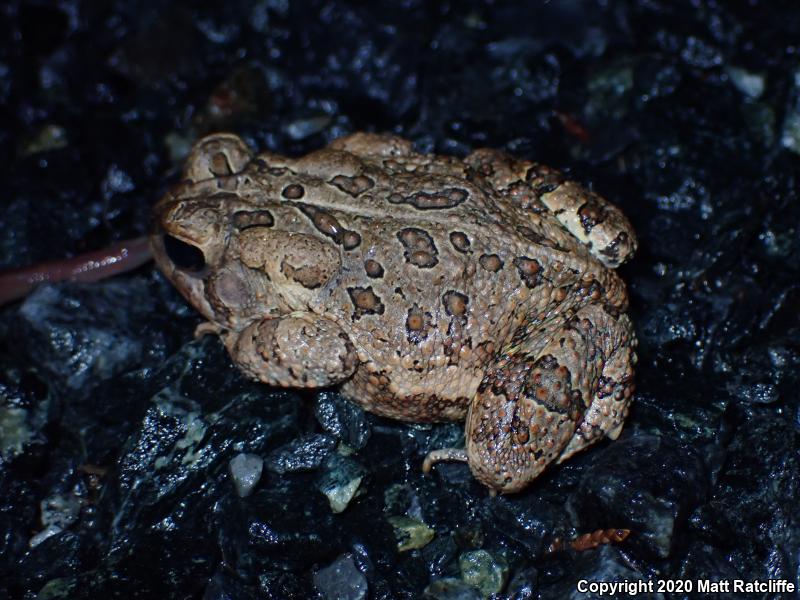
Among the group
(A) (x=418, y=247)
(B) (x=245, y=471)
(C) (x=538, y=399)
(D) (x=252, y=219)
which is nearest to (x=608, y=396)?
(C) (x=538, y=399)

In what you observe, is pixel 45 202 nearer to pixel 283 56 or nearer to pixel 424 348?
pixel 283 56

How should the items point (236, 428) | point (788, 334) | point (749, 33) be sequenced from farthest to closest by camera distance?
point (749, 33), point (788, 334), point (236, 428)

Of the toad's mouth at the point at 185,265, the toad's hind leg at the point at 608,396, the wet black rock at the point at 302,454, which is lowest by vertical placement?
the wet black rock at the point at 302,454

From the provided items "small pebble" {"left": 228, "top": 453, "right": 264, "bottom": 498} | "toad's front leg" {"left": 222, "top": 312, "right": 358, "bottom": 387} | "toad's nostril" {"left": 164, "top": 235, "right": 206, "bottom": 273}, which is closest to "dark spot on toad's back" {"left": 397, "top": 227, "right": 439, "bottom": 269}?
"toad's front leg" {"left": 222, "top": 312, "right": 358, "bottom": 387}

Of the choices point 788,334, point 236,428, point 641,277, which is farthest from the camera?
point 641,277

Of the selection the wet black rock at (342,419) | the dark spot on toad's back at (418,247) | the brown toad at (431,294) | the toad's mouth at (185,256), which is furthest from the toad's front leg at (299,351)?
the dark spot on toad's back at (418,247)

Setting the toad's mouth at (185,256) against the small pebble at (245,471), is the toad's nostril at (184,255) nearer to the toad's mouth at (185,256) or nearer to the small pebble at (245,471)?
the toad's mouth at (185,256)

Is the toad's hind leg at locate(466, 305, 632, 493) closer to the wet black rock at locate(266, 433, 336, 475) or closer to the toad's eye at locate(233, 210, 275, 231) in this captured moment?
the wet black rock at locate(266, 433, 336, 475)

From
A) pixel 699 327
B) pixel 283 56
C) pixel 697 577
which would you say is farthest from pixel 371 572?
pixel 283 56
